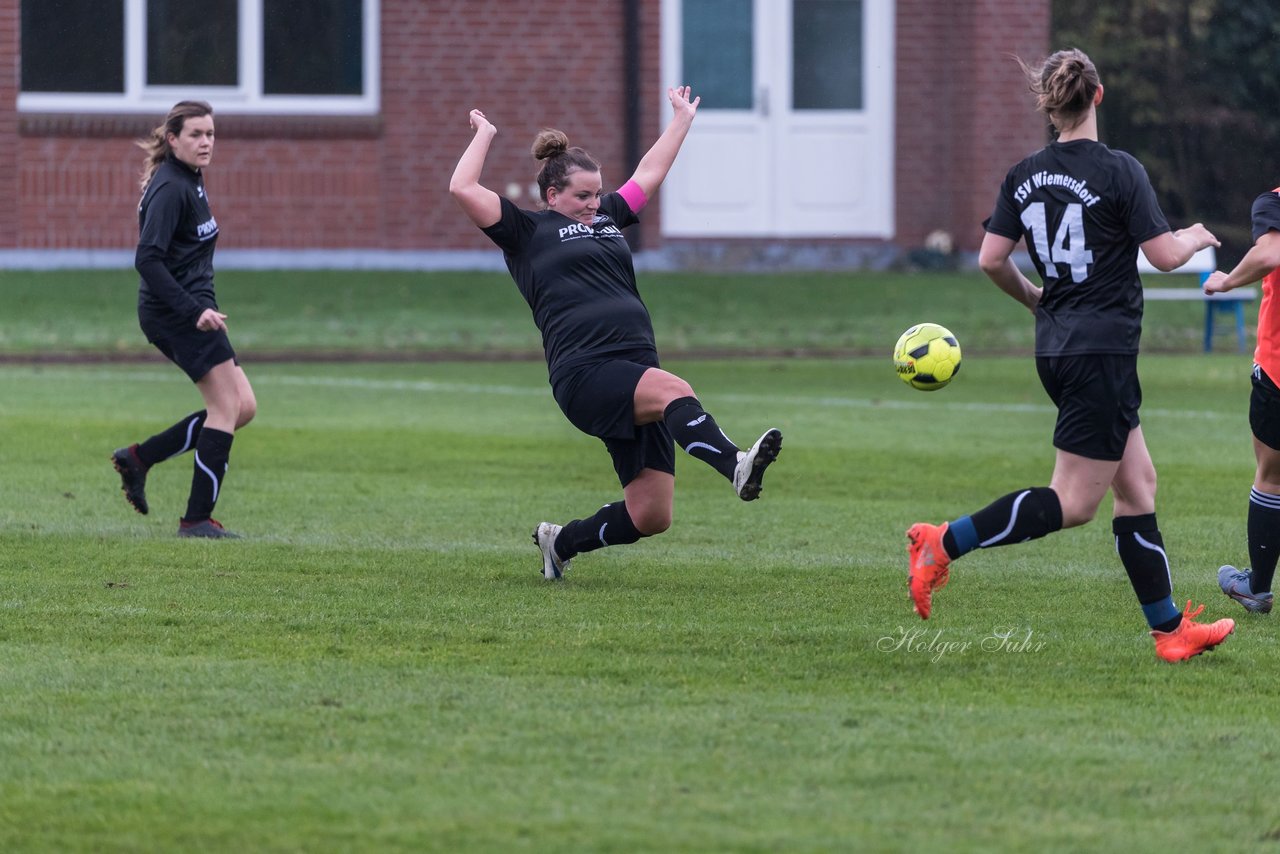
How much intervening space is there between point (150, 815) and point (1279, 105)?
90.0ft

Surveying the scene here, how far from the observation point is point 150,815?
425 cm

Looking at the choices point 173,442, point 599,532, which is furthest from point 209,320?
point 599,532

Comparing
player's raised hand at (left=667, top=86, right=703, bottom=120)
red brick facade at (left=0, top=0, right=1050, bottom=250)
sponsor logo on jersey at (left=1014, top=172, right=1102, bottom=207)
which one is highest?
red brick facade at (left=0, top=0, right=1050, bottom=250)

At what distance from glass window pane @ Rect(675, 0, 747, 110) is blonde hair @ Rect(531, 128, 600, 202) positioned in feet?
56.5

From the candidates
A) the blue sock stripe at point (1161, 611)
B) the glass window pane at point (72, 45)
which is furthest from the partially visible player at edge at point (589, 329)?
the glass window pane at point (72, 45)

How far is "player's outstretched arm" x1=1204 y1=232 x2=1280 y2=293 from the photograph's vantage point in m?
6.07

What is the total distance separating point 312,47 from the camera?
23250mm

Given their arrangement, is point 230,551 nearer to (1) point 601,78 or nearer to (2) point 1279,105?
(1) point 601,78

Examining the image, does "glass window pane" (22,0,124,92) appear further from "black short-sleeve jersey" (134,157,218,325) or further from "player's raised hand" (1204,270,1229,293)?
"player's raised hand" (1204,270,1229,293)

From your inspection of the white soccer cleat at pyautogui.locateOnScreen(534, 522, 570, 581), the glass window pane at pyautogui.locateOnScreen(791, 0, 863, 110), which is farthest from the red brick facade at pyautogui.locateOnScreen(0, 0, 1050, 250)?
the white soccer cleat at pyautogui.locateOnScreen(534, 522, 570, 581)

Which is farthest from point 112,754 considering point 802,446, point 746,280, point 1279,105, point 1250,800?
point 1279,105

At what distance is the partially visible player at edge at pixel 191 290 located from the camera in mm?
8359

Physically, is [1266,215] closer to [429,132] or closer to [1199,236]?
[1199,236]

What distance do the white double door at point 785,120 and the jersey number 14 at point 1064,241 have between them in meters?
18.5
